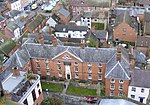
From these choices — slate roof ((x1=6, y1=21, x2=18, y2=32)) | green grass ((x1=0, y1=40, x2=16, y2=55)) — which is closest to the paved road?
green grass ((x1=0, y1=40, x2=16, y2=55))


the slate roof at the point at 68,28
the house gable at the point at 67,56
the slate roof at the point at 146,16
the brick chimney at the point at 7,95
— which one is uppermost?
the slate roof at the point at 146,16

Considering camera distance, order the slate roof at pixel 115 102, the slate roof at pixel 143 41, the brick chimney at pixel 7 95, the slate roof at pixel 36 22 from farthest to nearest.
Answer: the slate roof at pixel 36 22 < the slate roof at pixel 143 41 < the brick chimney at pixel 7 95 < the slate roof at pixel 115 102

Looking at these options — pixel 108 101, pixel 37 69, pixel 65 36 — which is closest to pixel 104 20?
pixel 65 36

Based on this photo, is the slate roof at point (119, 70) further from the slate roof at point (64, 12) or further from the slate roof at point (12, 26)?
the slate roof at point (64, 12)

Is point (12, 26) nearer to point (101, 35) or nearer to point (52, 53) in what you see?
point (52, 53)

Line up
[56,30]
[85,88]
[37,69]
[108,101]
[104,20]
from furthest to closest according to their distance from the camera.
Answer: [104,20]
[56,30]
[37,69]
[85,88]
[108,101]

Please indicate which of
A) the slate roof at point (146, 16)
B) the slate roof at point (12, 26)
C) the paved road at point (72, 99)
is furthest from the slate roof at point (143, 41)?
the slate roof at point (12, 26)

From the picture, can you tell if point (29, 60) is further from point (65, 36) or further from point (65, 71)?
point (65, 36)
